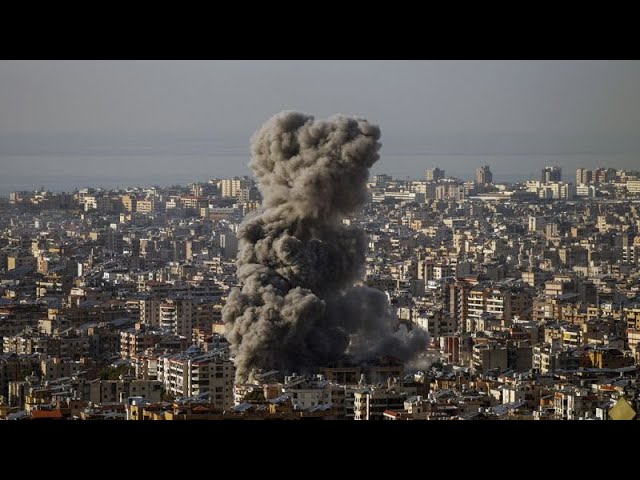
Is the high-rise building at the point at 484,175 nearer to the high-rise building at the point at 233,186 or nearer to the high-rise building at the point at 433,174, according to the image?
the high-rise building at the point at 433,174

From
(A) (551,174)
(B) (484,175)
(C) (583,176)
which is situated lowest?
(C) (583,176)

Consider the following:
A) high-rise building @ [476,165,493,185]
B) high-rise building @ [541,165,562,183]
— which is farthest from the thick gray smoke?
high-rise building @ [476,165,493,185]

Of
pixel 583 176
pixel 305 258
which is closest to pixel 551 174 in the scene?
pixel 583 176

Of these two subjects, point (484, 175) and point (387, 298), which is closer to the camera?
point (387, 298)

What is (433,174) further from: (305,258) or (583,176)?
(305,258)

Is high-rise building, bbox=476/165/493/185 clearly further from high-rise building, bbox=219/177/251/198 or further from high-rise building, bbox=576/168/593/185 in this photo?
high-rise building, bbox=219/177/251/198


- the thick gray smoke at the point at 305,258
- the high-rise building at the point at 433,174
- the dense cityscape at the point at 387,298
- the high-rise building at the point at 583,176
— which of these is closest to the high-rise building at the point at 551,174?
the dense cityscape at the point at 387,298
